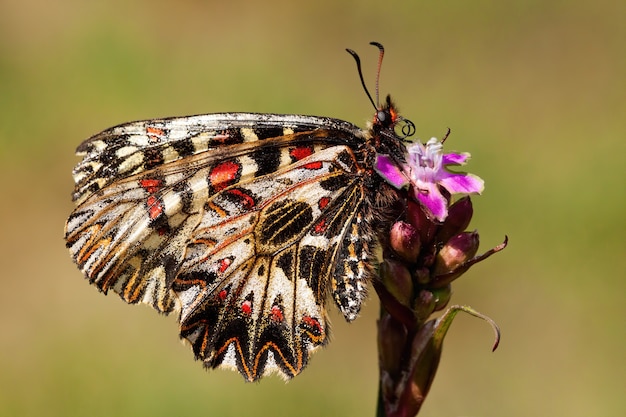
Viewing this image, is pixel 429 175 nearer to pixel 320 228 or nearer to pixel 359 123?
pixel 320 228

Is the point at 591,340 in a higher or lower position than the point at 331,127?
lower

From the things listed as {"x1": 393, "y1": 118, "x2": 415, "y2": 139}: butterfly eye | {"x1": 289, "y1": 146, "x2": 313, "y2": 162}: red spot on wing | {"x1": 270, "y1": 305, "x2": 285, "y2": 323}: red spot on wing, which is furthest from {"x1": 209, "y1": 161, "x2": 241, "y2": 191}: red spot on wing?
{"x1": 393, "y1": 118, "x2": 415, "y2": 139}: butterfly eye

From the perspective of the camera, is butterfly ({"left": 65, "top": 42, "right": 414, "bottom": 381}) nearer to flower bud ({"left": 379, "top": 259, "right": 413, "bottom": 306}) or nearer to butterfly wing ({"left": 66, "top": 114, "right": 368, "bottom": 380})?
butterfly wing ({"left": 66, "top": 114, "right": 368, "bottom": 380})

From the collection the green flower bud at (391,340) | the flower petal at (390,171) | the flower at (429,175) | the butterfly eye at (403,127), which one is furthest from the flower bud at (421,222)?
the butterfly eye at (403,127)

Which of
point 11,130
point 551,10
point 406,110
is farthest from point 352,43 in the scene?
point 11,130

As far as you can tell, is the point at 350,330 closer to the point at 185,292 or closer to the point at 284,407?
the point at 284,407

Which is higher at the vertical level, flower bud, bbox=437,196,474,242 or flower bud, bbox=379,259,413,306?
flower bud, bbox=437,196,474,242

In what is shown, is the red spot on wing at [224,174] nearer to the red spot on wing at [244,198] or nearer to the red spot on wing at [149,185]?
the red spot on wing at [244,198]

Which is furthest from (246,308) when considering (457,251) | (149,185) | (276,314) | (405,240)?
(457,251)
